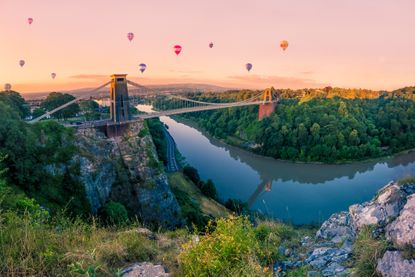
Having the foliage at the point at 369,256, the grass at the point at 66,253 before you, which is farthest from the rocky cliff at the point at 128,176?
the foliage at the point at 369,256

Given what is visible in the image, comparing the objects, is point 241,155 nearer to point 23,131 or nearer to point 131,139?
point 131,139

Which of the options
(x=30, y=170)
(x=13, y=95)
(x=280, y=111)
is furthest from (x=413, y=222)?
(x=280, y=111)

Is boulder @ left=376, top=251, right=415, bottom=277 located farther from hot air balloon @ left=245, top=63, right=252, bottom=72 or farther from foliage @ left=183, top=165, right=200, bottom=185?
hot air balloon @ left=245, top=63, right=252, bottom=72

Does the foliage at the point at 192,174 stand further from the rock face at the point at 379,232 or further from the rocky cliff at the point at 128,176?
the rock face at the point at 379,232

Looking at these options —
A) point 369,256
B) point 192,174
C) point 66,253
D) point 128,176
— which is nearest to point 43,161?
point 128,176

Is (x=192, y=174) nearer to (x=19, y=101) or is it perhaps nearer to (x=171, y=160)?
(x=171, y=160)

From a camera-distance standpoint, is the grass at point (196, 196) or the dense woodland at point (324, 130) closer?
the grass at point (196, 196)
